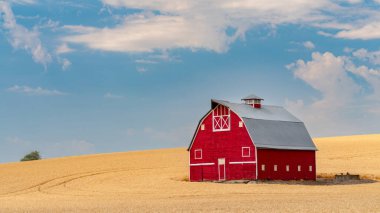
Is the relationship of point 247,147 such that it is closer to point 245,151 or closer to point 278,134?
point 245,151

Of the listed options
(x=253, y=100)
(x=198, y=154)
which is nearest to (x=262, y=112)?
(x=253, y=100)

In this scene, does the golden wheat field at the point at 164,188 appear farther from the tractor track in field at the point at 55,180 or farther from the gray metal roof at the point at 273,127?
the gray metal roof at the point at 273,127

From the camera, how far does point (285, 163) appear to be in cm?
6681

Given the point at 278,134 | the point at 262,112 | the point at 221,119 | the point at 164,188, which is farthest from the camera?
the point at 262,112

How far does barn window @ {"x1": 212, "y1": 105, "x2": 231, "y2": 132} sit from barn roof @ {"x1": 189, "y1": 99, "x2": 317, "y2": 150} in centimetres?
51

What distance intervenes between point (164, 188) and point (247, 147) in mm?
9927

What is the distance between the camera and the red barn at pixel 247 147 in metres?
64.4

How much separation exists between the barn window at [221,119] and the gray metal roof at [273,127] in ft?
1.81

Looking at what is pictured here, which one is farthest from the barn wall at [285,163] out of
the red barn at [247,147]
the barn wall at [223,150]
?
the barn wall at [223,150]

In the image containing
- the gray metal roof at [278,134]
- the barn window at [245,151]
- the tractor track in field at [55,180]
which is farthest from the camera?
the gray metal roof at [278,134]

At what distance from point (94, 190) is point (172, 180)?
7.96 meters

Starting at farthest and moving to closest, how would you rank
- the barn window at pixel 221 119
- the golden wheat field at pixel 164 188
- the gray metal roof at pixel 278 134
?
the barn window at pixel 221 119 < the gray metal roof at pixel 278 134 < the golden wheat field at pixel 164 188

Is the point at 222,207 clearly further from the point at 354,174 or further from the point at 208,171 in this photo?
the point at 354,174

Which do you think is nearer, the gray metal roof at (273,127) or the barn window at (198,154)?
the gray metal roof at (273,127)
